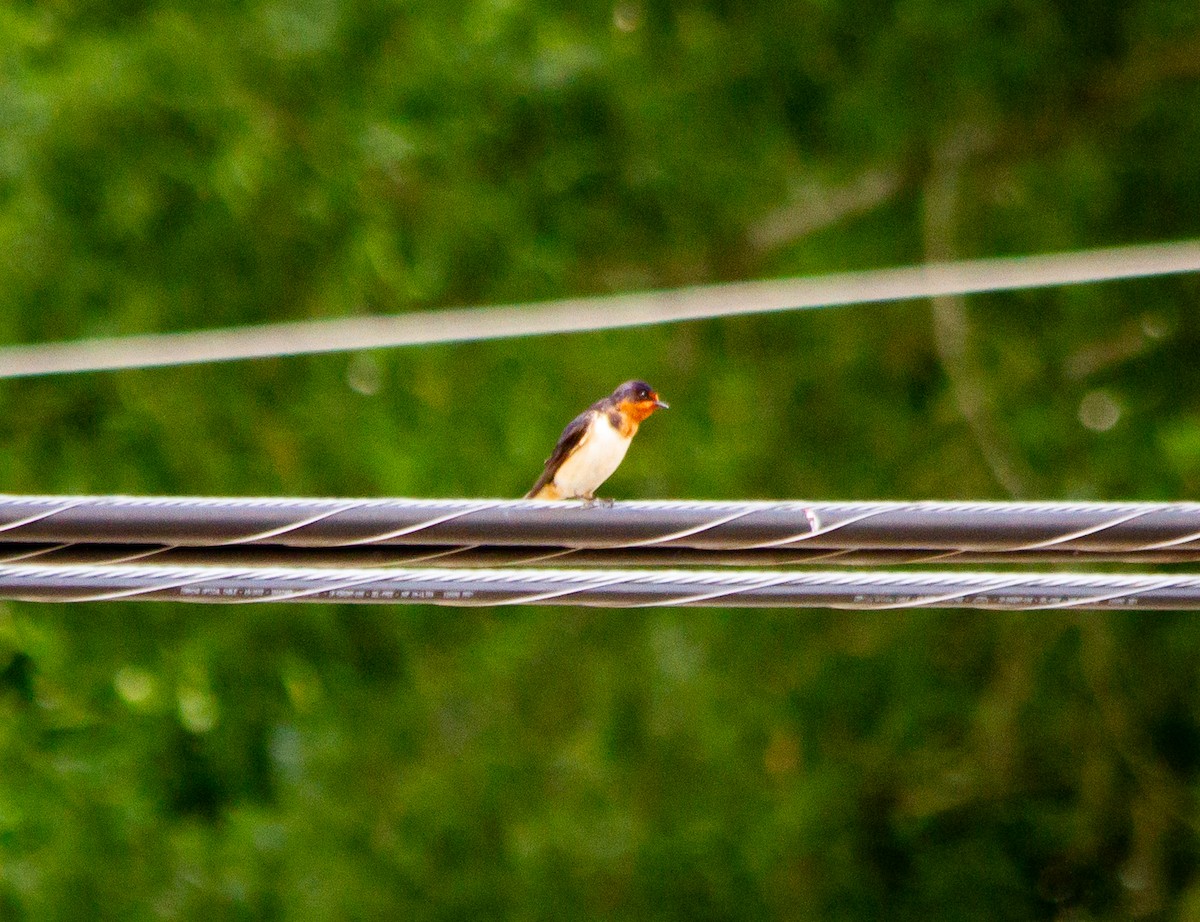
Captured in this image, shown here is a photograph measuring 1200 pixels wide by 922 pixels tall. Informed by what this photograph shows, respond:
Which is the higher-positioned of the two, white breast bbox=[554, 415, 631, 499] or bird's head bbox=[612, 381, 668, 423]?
bird's head bbox=[612, 381, 668, 423]

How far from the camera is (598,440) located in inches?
219

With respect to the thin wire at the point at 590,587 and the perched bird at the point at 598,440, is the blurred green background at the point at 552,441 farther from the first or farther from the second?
the thin wire at the point at 590,587

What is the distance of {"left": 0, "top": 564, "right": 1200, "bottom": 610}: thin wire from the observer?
132 inches

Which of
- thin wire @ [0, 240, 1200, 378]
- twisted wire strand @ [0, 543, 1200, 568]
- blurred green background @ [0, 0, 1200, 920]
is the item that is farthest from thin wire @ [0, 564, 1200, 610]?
blurred green background @ [0, 0, 1200, 920]

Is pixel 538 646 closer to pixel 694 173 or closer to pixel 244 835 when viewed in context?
pixel 244 835

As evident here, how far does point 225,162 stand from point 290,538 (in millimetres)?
5186

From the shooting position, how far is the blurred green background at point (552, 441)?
793 centimetres

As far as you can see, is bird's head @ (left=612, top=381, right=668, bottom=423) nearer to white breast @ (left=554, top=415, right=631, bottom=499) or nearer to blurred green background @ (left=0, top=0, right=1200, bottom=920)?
white breast @ (left=554, top=415, right=631, bottom=499)

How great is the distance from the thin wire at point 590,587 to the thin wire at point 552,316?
186cm

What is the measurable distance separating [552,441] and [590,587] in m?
5.00

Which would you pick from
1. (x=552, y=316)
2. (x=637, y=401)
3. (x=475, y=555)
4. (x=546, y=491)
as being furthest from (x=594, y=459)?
(x=475, y=555)

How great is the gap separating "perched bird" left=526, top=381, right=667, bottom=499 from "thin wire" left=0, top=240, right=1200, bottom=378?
0.86 feet

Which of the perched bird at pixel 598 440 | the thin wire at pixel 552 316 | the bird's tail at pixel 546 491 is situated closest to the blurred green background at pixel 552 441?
the thin wire at pixel 552 316

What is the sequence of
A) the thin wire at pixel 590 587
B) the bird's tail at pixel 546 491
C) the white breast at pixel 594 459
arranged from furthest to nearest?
the bird's tail at pixel 546 491
the white breast at pixel 594 459
the thin wire at pixel 590 587
